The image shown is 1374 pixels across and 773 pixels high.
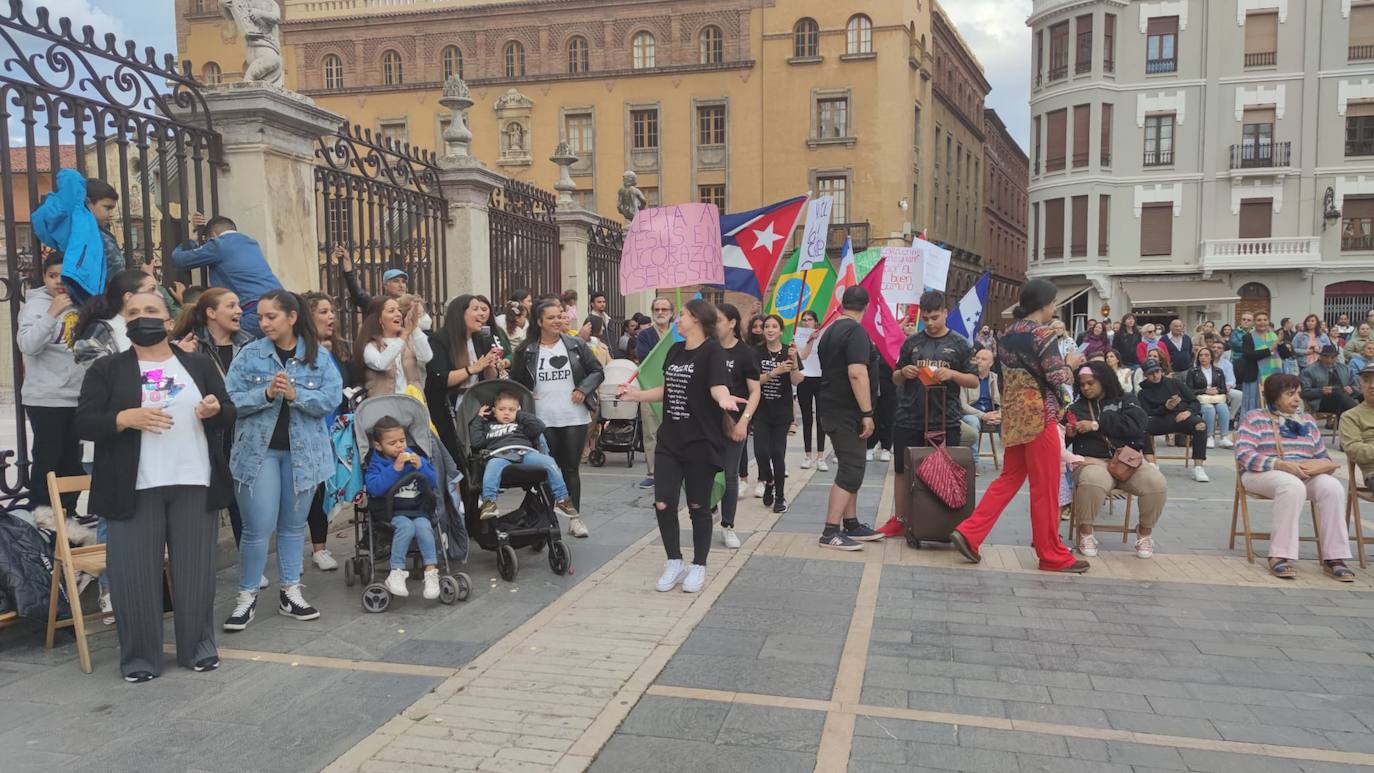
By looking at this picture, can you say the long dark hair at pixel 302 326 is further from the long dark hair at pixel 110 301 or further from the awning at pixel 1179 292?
the awning at pixel 1179 292

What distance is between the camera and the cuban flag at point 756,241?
9.95 meters

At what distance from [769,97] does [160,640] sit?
3868 cm

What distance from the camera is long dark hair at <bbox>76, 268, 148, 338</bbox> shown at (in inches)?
202

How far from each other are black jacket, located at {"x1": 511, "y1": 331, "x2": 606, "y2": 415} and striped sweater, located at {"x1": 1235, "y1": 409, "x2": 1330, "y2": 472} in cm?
471

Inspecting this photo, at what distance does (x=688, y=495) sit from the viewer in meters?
6.03

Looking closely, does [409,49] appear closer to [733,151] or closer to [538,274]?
[733,151]

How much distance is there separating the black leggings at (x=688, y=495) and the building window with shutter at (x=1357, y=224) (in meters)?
37.9

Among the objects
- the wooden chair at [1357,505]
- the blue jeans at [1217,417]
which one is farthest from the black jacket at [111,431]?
the blue jeans at [1217,417]

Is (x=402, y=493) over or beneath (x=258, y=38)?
beneath

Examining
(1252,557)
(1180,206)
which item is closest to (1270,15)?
(1180,206)

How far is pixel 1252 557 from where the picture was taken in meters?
6.86

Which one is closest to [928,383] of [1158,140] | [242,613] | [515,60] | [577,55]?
[242,613]

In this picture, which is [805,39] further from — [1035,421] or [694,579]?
[694,579]

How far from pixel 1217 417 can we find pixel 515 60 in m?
36.2
